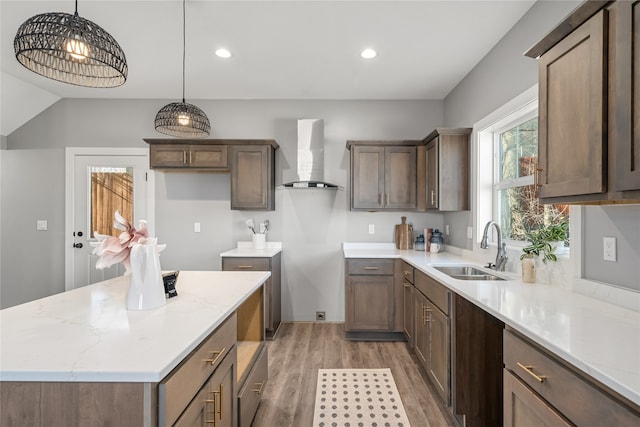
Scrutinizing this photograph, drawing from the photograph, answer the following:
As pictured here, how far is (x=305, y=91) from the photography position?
12.3 ft

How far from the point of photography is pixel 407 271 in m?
3.12

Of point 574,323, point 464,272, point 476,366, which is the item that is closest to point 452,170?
point 464,272

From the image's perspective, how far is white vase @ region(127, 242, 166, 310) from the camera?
1.29 m

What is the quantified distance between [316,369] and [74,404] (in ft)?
7.17

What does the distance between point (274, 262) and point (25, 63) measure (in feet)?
8.48

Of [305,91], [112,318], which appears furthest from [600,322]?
[305,91]

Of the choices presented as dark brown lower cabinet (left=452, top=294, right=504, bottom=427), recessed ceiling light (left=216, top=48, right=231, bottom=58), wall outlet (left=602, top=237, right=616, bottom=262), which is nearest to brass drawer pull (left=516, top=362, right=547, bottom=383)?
dark brown lower cabinet (left=452, top=294, right=504, bottom=427)

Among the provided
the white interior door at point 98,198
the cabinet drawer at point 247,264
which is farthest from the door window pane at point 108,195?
the cabinet drawer at point 247,264

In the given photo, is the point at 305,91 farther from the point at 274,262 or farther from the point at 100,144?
the point at 100,144

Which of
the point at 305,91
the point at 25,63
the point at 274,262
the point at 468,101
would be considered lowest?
the point at 274,262

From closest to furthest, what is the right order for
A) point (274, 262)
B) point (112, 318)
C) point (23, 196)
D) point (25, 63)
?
1. point (112, 318)
2. point (25, 63)
3. point (274, 262)
4. point (23, 196)

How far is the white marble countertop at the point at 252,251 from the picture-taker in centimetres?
340

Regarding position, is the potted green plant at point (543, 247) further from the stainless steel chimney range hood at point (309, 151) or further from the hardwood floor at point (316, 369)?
the stainless steel chimney range hood at point (309, 151)

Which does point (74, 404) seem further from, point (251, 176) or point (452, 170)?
point (452, 170)
